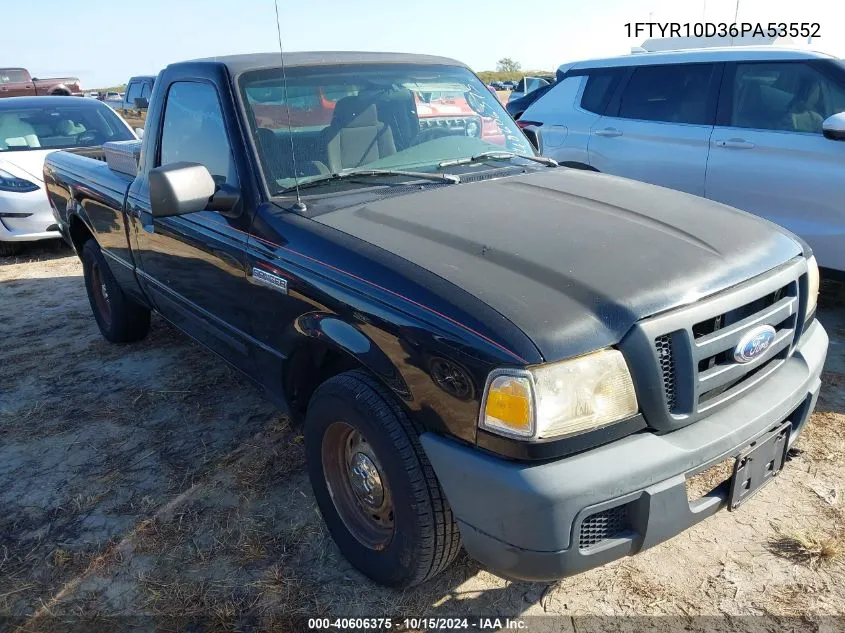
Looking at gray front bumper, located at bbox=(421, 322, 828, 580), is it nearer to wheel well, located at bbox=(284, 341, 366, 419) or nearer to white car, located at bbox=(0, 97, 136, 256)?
wheel well, located at bbox=(284, 341, 366, 419)

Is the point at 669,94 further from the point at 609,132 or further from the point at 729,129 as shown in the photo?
the point at 729,129

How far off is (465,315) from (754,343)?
954 millimetres

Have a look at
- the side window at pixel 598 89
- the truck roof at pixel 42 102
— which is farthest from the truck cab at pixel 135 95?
the side window at pixel 598 89

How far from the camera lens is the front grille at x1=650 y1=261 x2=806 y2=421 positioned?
1896 millimetres

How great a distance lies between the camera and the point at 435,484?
2035mm

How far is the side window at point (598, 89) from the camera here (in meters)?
5.91

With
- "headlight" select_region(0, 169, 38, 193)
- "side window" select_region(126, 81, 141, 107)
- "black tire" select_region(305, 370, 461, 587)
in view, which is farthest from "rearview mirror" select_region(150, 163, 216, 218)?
"side window" select_region(126, 81, 141, 107)

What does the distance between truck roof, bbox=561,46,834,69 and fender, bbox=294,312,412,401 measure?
13.8ft

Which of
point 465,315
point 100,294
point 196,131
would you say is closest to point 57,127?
point 100,294

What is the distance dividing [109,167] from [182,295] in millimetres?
1407

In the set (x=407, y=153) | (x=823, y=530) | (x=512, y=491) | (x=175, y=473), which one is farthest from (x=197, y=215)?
(x=823, y=530)

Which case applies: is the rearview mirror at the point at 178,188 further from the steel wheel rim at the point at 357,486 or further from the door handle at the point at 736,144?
the door handle at the point at 736,144

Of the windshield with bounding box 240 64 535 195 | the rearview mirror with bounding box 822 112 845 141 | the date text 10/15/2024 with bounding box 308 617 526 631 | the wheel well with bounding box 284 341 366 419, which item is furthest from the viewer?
the rearview mirror with bounding box 822 112 845 141

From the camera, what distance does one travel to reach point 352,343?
7.20 feet
